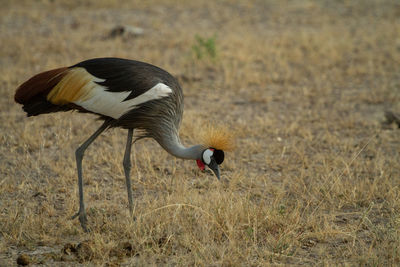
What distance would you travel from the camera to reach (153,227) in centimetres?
417

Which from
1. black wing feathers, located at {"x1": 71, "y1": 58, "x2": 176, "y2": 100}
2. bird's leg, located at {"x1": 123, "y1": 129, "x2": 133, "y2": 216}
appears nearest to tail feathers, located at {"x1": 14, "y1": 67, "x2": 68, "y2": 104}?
black wing feathers, located at {"x1": 71, "y1": 58, "x2": 176, "y2": 100}

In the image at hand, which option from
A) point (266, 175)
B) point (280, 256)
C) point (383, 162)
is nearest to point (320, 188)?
point (266, 175)

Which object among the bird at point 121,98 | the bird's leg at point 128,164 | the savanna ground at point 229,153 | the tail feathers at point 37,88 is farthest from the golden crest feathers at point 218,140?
the tail feathers at point 37,88

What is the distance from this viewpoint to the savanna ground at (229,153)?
396 centimetres

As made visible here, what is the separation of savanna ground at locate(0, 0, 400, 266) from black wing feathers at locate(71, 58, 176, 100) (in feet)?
3.38

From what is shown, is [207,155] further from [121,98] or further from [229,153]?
[229,153]

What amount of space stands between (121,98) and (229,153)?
2245mm

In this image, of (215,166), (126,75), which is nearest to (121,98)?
(126,75)

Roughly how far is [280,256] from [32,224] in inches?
79.9

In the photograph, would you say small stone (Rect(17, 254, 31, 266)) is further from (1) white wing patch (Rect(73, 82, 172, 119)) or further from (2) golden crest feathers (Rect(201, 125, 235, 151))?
(2) golden crest feathers (Rect(201, 125, 235, 151))

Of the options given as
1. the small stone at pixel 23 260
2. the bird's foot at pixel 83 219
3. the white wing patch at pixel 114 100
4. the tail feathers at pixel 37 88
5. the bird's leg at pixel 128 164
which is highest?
the tail feathers at pixel 37 88

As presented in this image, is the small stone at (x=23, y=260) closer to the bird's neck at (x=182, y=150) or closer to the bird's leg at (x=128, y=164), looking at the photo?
the bird's leg at (x=128, y=164)

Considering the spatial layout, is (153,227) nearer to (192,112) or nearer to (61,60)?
(192,112)

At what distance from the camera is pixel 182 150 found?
4242 millimetres
